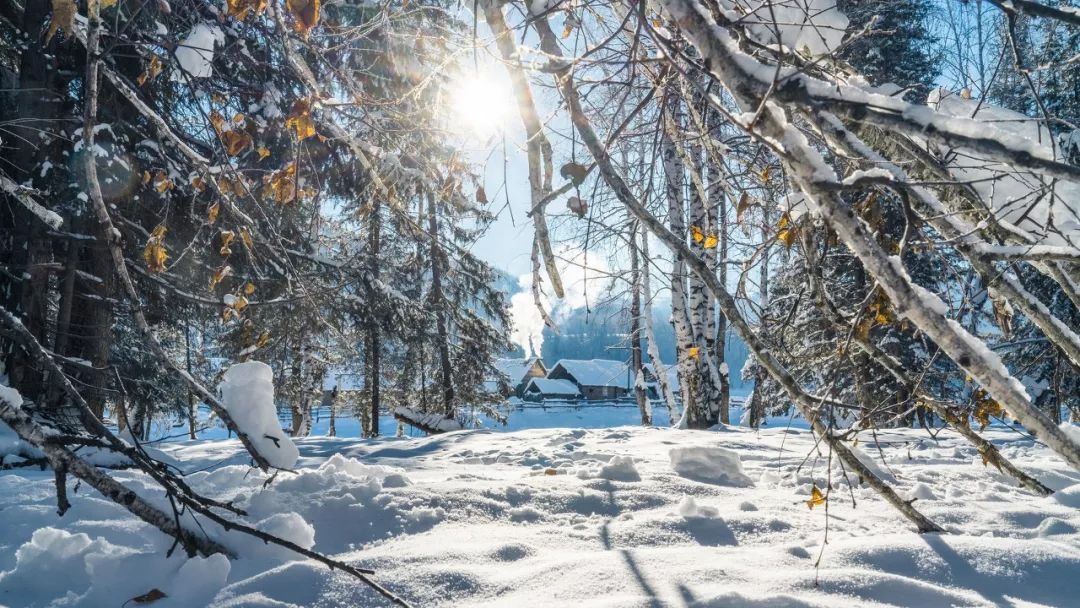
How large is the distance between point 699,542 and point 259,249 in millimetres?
3866

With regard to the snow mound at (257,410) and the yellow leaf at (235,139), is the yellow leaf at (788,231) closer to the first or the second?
the snow mound at (257,410)

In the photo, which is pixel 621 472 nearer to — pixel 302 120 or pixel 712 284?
pixel 712 284

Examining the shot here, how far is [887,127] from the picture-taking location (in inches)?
47.2

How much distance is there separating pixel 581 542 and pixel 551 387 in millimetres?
40754

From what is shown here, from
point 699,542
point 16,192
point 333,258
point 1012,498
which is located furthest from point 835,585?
point 333,258

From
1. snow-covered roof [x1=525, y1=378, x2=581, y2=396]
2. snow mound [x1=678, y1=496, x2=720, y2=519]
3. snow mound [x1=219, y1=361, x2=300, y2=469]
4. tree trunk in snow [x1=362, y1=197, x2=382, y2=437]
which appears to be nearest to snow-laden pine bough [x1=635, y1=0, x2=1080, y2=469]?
snow mound [x1=678, y1=496, x2=720, y2=519]

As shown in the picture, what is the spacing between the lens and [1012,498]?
3158 mm

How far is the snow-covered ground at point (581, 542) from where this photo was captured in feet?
5.72

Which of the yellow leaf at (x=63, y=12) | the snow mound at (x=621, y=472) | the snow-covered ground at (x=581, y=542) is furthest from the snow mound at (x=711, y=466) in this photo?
the yellow leaf at (x=63, y=12)

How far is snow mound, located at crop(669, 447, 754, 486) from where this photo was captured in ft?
11.6

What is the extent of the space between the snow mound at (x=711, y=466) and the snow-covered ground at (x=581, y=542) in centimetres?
1

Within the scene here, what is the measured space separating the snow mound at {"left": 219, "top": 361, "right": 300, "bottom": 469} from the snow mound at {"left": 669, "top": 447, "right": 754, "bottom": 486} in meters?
2.42

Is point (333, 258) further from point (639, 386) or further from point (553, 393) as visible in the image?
point (553, 393)

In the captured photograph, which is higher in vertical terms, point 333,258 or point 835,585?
point 333,258
